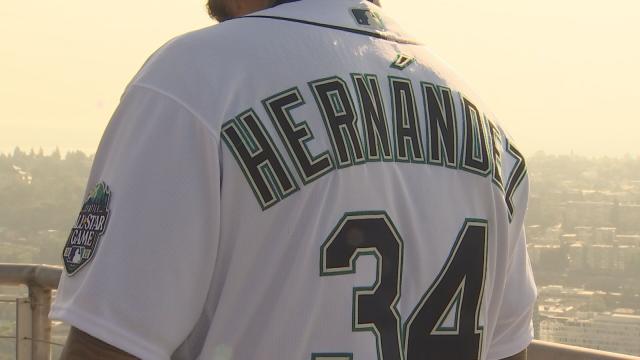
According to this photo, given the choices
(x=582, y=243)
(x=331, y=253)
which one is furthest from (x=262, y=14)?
(x=582, y=243)

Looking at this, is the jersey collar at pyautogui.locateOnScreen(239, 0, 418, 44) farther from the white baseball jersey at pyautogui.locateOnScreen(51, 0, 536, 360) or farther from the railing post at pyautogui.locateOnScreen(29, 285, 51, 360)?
the railing post at pyautogui.locateOnScreen(29, 285, 51, 360)

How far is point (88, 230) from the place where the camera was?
139 cm

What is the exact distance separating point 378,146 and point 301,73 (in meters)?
0.16

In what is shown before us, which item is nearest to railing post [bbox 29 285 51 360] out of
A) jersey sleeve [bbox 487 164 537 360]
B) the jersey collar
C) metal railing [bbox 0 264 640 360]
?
metal railing [bbox 0 264 640 360]

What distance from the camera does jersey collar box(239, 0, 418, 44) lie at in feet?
4.89

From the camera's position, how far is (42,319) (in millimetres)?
3537

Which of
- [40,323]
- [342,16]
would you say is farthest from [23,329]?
[342,16]

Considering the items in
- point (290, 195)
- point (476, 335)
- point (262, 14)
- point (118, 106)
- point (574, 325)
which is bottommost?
point (574, 325)

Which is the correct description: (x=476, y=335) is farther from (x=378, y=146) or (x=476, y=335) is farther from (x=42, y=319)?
(x=42, y=319)

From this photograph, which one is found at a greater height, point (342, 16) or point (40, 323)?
point (342, 16)

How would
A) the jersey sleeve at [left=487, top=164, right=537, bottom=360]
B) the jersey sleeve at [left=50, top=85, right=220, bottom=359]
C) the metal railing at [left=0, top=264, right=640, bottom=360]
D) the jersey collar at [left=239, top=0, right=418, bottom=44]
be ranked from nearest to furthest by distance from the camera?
1. the jersey sleeve at [left=50, top=85, right=220, bottom=359]
2. the jersey collar at [left=239, top=0, right=418, bottom=44]
3. the jersey sleeve at [left=487, top=164, right=537, bottom=360]
4. the metal railing at [left=0, top=264, right=640, bottom=360]

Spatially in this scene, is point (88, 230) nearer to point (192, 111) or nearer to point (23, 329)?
point (192, 111)

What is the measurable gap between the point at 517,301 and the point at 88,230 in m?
0.78

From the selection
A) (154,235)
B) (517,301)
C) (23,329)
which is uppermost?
(154,235)
